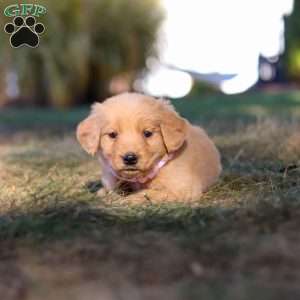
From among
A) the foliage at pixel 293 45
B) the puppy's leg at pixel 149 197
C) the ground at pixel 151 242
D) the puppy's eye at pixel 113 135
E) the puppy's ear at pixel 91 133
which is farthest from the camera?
the foliage at pixel 293 45

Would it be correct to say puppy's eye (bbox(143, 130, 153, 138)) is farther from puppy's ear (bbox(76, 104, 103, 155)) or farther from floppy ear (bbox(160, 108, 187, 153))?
puppy's ear (bbox(76, 104, 103, 155))

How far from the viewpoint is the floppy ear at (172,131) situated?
4.45 metres

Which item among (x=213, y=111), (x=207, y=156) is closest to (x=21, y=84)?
(x=213, y=111)

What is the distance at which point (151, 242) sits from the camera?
313cm

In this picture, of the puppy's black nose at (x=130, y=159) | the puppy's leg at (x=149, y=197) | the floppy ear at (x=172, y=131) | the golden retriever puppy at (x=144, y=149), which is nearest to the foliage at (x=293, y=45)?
the golden retriever puppy at (x=144, y=149)

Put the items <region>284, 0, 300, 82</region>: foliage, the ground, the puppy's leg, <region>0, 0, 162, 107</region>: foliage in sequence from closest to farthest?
the ground < the puppy's leg < <region>0, 0, 162, 107</region>: foliage < <region>284, 0, 300, 82</region>: foliage

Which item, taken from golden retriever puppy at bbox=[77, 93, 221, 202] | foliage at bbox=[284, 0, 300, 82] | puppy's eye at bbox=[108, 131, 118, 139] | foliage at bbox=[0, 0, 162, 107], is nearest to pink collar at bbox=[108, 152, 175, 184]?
golden retriever puppy at bbox=[77, 93, 221, 202]

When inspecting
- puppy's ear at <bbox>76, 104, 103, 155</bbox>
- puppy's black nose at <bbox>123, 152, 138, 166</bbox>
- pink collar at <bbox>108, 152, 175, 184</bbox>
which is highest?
puppy's ear at <bbox>76, 104, 103, 155</bbox>

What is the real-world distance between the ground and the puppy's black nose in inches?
9.8

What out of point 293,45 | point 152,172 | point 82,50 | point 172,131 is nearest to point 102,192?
point 152,172

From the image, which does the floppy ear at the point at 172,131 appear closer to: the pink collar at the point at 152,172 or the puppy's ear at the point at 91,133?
the pink collar at the point at 152,172

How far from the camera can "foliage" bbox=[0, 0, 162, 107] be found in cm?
1498

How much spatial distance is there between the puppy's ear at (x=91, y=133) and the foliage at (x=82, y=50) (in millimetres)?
9661

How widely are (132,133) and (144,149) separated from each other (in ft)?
0.37
